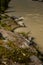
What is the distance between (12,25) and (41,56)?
12.1 feet

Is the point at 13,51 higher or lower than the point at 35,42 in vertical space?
higher

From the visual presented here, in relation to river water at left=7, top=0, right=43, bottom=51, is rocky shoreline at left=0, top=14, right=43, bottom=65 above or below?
above

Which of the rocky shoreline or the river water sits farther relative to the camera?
the river water

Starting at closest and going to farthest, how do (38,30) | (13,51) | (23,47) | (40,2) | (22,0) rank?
(13,51), (23,47), (38,30), (40,2), (22,0)

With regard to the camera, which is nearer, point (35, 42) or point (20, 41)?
point (20, 41)

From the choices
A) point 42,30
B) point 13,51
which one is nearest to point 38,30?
point 42,30

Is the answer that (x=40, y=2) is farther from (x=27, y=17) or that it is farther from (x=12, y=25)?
(x=12, y=25)

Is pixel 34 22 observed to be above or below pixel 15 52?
below

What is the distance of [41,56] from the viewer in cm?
609

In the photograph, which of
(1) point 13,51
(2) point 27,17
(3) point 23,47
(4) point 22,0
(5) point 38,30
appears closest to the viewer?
(1) point 13,51

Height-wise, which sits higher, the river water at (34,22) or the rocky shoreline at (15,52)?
the rocky shoreline at (15,52)

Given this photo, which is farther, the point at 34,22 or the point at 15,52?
the point at 34,22

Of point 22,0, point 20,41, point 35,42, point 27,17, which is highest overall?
point 20,41

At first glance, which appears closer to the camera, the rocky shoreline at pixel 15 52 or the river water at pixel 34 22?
the rocky shoreline at pixel 15 52
